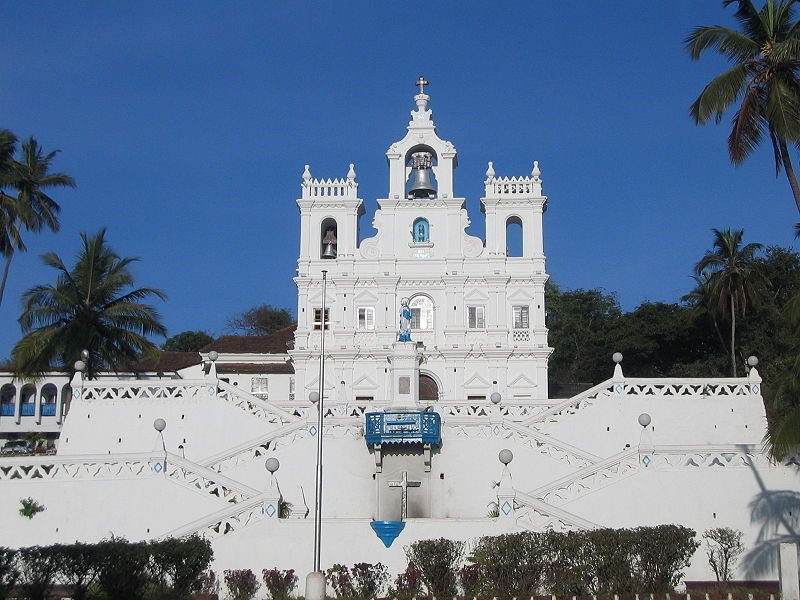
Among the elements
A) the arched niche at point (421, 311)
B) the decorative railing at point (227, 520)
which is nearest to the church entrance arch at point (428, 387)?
the arched niche at point (421, 311)

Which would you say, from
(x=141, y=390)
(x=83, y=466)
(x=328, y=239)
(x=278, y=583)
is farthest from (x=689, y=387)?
(x=83, y=466)

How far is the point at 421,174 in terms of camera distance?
48.4m

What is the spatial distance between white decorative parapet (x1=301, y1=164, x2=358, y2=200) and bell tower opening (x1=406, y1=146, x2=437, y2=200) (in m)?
2.69

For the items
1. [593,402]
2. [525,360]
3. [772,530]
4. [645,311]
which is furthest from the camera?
[645,311]

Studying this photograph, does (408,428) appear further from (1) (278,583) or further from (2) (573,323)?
(2) (573,323)

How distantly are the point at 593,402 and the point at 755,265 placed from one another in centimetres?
2108

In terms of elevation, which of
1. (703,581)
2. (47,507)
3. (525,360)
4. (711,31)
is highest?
(711,31)

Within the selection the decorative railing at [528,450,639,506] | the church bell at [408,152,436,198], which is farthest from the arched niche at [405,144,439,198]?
the decorative railing at [528,450,639,506]

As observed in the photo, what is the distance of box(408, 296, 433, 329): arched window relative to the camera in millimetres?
46750

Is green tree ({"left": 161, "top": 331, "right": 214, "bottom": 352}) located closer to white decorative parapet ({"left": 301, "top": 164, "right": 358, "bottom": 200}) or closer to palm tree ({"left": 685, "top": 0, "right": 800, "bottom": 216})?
white decorative parapet ({"left": 301, "top": 164, "right": 358, "bottom": 200})

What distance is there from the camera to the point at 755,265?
5153 cm

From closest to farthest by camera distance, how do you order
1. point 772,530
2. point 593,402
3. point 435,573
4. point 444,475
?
point 435,573 < point 772,530 < point 444,475 < point 593,402

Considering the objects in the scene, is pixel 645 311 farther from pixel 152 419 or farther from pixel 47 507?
pixel 47 507

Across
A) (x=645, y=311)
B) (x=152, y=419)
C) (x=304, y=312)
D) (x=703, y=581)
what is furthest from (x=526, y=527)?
(x=645, y=311)
